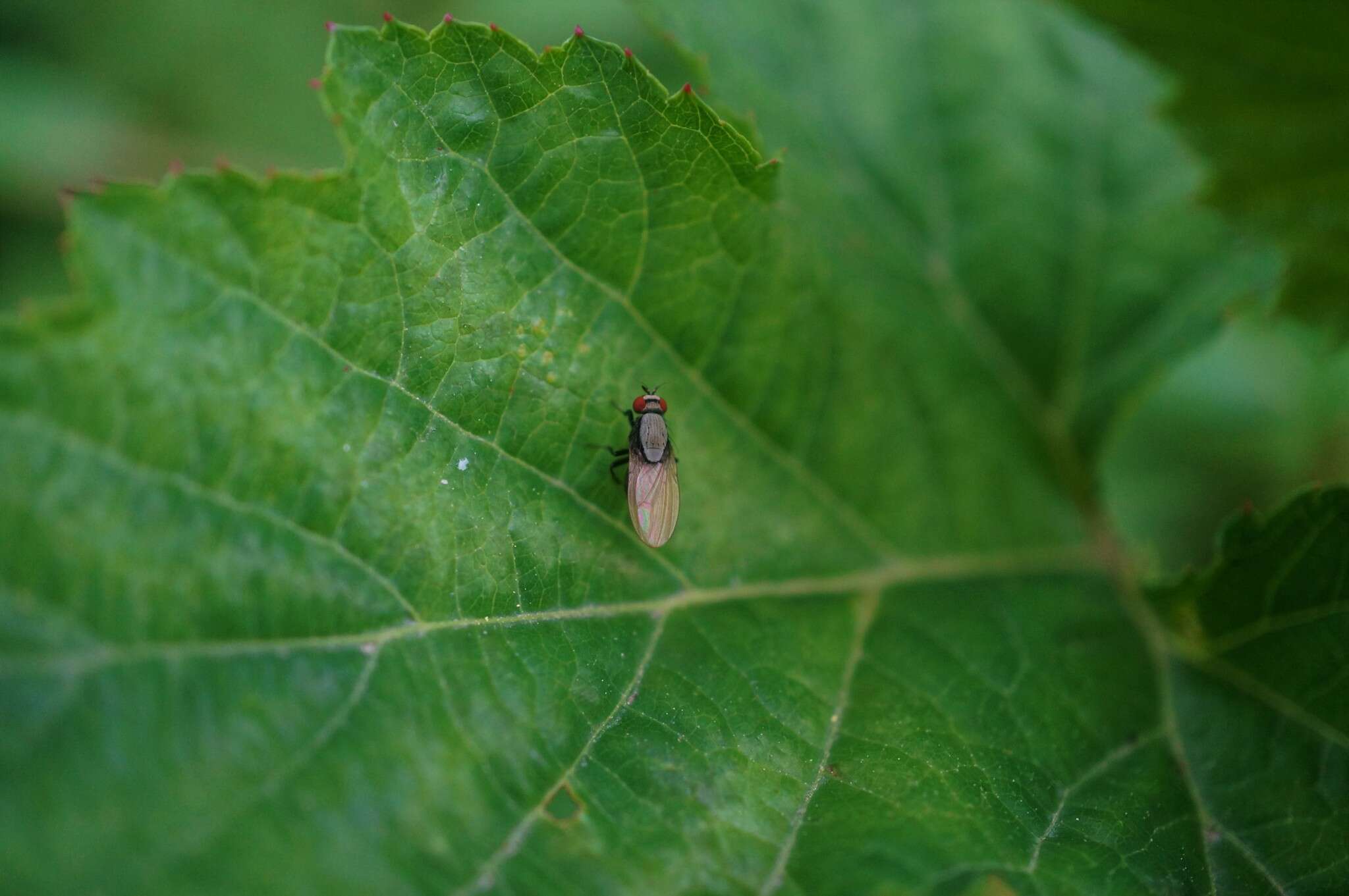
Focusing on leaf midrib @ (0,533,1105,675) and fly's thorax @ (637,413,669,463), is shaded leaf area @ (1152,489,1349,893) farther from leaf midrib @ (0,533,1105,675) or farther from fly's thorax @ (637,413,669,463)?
fly's thorax @ (637,413,669,463)

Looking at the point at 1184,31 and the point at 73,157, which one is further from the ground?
the point at 1184,31

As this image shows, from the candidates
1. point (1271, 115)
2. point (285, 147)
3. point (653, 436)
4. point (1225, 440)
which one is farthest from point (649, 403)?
point (285, 147)

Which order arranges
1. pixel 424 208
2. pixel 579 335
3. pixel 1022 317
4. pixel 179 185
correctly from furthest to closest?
pixel 1022 317
pixel 579 335
pixel 424 208
pixel 179 185

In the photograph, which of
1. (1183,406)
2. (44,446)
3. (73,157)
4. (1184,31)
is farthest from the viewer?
(73,157)

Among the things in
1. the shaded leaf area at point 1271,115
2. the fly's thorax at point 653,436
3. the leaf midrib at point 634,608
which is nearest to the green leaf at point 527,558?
the leaf midrib at point 634,608

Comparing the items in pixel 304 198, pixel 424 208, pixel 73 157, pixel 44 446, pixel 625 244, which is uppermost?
pixel 73 157

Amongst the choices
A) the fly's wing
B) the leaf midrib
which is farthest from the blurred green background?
the fly's wing

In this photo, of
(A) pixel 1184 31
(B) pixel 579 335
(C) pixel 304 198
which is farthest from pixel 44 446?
(A) pixel 1184 31

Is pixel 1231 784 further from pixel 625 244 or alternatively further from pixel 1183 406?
pixel 1183 406
